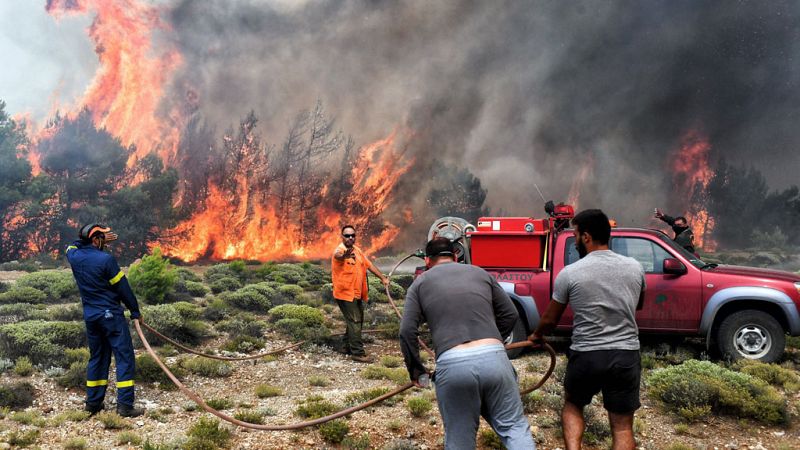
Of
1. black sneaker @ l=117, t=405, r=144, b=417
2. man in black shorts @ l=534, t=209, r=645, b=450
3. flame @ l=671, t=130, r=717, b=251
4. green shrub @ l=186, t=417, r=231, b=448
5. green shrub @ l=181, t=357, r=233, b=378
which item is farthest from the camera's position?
flame @ l=671, t=130, r=717, b=251

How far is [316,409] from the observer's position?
6035 millimetres

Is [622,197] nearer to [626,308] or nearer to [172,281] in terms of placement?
[172,281]

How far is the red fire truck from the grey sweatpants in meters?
4.93

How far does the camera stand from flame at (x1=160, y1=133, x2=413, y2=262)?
117ft

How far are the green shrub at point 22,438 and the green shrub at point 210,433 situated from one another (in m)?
1.49

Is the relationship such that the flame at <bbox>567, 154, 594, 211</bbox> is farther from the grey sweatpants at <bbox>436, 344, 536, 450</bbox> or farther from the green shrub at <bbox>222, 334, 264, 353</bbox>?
the grey sweatpants at <bbox>436, 344, 536, 450</bbox>

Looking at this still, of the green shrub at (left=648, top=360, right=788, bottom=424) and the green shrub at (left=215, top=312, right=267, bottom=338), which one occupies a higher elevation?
the green shrub at (left=648, top=360, right=788, bottom=424)

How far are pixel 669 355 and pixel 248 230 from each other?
109 ft

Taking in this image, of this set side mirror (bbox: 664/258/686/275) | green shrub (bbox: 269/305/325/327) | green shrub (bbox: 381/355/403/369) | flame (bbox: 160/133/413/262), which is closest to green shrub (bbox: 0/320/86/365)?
green shrub (bbox: 269/305/325/327)

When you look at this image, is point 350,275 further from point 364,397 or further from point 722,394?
point 722,394

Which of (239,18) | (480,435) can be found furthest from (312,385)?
(239,18)

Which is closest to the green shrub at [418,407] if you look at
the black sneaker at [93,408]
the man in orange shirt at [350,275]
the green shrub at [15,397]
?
the man in orange shirt at [350,275]

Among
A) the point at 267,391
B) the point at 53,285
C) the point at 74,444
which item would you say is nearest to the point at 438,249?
the point at 74,444

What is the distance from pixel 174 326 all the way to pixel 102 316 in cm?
447
